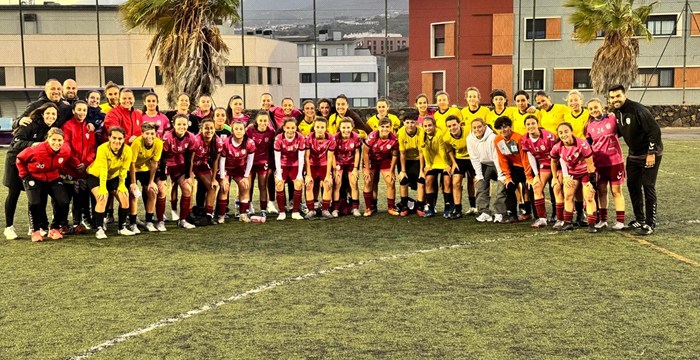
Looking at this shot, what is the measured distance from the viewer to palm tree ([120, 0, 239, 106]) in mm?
22859

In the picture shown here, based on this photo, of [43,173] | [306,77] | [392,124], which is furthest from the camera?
[306,77]

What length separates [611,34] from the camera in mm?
32406

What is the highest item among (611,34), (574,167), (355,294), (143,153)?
(611,34)

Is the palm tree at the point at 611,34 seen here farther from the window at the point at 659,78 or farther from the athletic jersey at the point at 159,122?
the athletic jersey at the point at 159,122

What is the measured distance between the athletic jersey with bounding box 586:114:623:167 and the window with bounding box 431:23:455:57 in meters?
33.2

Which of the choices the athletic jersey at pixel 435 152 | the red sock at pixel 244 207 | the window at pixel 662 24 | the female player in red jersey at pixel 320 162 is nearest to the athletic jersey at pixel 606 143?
the athletic jersey at pixel 435 152

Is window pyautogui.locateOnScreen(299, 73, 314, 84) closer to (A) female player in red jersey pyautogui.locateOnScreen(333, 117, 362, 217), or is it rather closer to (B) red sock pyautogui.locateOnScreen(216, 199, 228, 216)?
(A) female player in red jersey pyautogui.locateOnScreen(333, 117, 362, 217)

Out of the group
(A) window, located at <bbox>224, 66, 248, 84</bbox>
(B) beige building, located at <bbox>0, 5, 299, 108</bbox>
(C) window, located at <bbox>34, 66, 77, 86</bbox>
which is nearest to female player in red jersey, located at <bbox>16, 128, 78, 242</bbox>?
(B) beige building, located at <bbox>0, 5, 299, 108</bbox>

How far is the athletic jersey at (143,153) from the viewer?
9781mm

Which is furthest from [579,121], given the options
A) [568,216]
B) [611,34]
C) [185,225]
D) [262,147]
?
[611,34]

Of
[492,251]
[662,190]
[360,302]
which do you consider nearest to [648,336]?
[360,302]

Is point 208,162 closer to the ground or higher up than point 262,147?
closer to the ground

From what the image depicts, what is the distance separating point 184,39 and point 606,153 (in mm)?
15838

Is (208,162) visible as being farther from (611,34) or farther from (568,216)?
(611,34)
